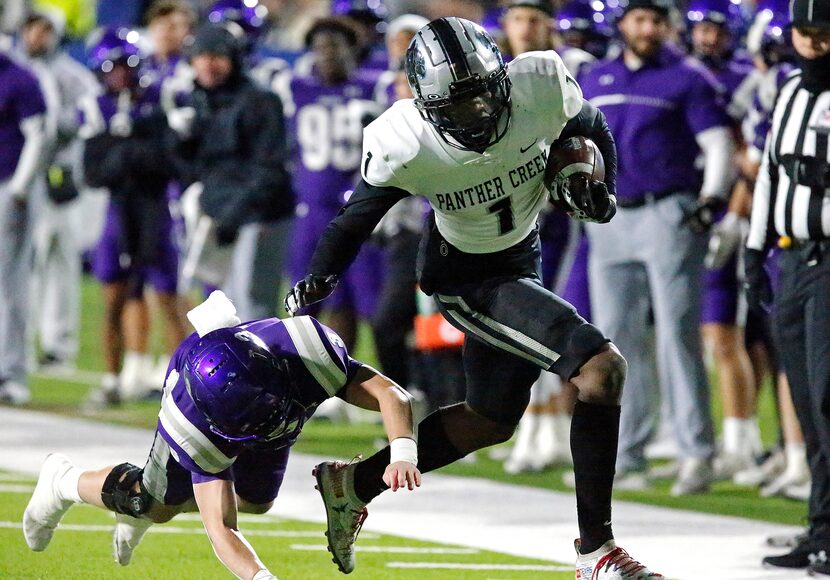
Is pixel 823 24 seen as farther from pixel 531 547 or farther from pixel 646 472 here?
pixel 646 472

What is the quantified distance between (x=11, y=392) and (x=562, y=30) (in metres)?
3.89

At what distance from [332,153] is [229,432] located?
4.58m

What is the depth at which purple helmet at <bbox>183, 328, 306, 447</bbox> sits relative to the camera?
14.9 feet

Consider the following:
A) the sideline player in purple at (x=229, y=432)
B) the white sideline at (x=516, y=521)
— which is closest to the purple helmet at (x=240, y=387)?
the sideline player in purple at (x=229, y=432)

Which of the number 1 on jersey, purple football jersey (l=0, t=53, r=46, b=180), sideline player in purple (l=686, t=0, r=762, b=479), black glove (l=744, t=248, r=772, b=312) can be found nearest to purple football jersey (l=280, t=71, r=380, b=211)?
purple football jersey (l=0, t=53, r=46, b=180)

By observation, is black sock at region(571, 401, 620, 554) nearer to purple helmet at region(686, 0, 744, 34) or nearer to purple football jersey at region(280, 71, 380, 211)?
purple helmet at region(686, 0, 744, 34)

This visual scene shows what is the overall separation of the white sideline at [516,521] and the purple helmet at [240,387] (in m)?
1.41

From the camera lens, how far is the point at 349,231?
4770 mm

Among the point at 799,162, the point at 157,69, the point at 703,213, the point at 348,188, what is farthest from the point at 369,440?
the point at 799,162

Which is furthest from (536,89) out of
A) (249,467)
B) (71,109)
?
(71,109)

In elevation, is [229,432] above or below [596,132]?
below

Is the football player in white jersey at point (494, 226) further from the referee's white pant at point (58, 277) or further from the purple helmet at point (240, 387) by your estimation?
the referee's white pant at point (58, 277)

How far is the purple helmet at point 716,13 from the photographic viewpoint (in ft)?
26.1

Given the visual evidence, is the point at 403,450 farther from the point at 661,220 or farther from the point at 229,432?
the point at 661,220
